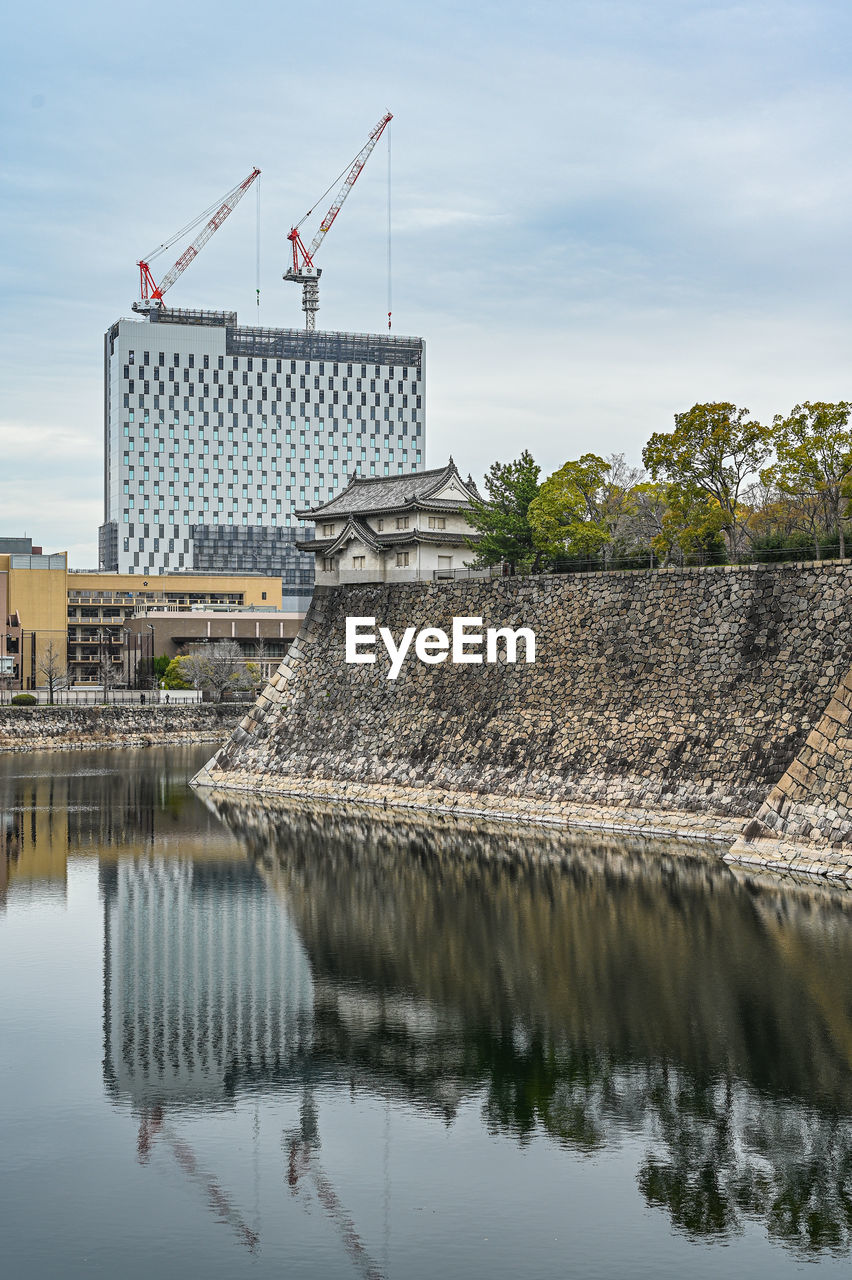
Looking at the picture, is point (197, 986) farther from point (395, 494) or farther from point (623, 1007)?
point (395, 494)

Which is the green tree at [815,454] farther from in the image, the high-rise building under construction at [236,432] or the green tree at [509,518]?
the high-rise building under construction at [236,432]

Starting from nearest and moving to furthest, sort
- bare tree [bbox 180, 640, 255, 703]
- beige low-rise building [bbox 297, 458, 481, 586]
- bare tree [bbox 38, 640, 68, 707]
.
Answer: beige low-rise building [bbox 297, 458, 481, 586]
bare tree [bbox 180, 640, 255, 703]
bare tree [bbox 38, 640, 68, 707]

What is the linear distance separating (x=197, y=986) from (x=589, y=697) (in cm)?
2020

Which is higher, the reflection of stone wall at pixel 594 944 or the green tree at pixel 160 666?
the green tree at pixel 160 666

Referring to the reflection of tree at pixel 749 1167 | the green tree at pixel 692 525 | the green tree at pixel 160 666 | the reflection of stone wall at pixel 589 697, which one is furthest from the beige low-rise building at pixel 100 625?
the reflection of tree at pixel 749 1167

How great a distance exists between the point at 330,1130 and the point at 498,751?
85.5ft

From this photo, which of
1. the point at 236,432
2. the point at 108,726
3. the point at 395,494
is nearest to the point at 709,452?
the point at 395,494

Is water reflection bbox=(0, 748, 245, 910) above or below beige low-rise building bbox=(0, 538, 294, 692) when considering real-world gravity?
below

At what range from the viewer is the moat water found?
12297 millimetres

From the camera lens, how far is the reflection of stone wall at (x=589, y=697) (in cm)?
3291

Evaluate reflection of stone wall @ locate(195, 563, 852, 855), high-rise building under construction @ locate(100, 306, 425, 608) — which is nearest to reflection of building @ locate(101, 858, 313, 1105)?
reflection of stone wall @ locate(195, 563, 852, 855)

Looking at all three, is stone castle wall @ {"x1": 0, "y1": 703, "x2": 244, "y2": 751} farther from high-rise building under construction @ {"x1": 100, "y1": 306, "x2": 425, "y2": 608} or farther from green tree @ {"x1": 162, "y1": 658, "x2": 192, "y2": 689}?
high-rise building under construction @ {"x1": 100, "y1": 306, "x2": 425, "y2": 608}

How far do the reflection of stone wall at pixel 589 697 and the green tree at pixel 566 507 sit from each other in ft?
17.0

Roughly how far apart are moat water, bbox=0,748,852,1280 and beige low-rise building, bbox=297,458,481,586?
27352mm
